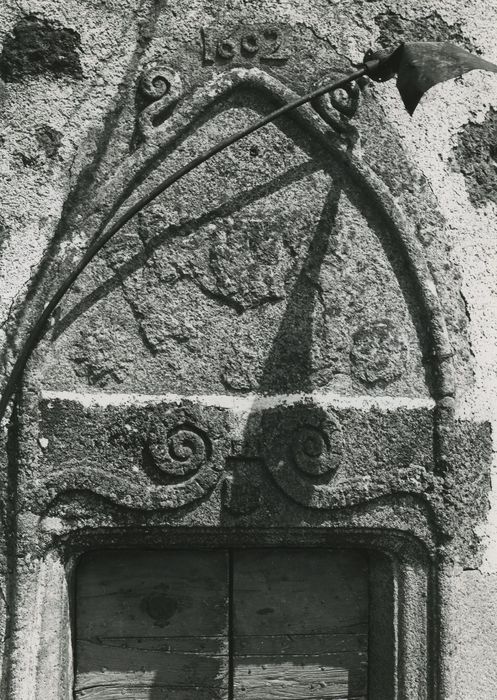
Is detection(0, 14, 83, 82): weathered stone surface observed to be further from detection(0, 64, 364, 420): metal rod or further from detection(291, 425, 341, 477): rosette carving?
detection(291, 425, 341, 477): rosette carving

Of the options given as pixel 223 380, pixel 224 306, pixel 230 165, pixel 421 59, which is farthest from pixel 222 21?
pixel 223 380

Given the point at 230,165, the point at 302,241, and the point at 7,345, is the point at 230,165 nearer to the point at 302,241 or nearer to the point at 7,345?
the point at 302,241

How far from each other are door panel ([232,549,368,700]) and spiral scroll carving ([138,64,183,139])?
1215 millimetres

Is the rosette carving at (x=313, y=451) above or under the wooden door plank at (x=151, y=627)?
above

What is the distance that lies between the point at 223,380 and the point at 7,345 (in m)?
0.57

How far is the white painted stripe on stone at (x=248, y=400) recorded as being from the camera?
2354 millimetres

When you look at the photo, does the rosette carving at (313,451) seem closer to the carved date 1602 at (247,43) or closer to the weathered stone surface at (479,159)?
the weathered stone surface at (479,159)

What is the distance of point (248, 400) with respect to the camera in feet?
8.00

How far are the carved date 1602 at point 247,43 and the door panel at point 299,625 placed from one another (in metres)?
1.38

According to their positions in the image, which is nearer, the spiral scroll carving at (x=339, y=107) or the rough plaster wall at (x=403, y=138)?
the rough plaster wall at (x=403, y=138)

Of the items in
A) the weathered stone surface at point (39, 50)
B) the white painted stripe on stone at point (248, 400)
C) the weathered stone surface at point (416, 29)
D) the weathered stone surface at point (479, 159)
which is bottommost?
the white painted stripe on stone at point (248, 400)

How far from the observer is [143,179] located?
2.43 m

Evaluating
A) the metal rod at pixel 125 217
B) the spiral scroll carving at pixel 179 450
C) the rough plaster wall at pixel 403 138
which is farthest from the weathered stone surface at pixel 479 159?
the spiral scroll carving at pixel 179 450

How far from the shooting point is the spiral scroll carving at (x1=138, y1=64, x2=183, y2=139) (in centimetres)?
243
